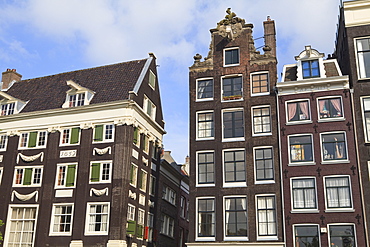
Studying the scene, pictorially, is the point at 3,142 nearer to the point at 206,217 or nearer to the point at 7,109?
the point at 7,109

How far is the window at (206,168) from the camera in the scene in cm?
3212

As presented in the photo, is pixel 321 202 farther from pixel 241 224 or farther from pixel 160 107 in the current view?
pixel 160 107

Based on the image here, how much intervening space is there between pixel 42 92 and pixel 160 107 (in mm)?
11791

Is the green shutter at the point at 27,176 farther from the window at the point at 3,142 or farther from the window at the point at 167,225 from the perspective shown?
the window at the point at 167,225

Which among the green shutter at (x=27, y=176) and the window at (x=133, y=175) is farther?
the green shutter at (x=27, y=176)

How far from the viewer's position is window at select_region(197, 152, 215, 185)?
3212 centimetres

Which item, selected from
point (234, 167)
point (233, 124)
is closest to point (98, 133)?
point (233, 124)

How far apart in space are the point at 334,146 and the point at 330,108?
2.79 metres

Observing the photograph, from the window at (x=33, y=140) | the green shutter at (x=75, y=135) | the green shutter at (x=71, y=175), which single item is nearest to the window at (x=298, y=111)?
the green shutter at (x=75, y=135)

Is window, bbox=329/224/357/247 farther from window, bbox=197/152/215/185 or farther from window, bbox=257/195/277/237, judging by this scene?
window, bbox=197/152/215/185

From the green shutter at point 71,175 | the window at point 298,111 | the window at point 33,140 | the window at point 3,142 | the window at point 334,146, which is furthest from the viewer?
the window at point 3,142

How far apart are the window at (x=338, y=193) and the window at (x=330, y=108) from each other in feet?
14.5

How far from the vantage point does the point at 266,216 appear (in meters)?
30.0

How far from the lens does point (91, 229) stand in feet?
113
